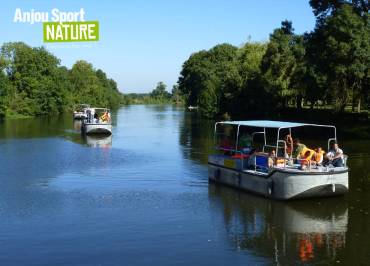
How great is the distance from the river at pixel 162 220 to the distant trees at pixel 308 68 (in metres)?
20.4

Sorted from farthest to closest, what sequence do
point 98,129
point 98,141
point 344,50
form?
1. point 98,129
2. point 98,141
3. point 344,50

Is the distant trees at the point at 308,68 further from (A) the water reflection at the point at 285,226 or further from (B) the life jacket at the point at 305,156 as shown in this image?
(A) the water reflection at the point at 285,226

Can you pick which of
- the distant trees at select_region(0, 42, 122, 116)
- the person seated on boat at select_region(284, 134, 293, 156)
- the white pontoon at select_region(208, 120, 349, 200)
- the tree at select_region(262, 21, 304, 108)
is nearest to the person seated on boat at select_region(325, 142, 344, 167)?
the white pontoon at select_region(208, 120, 349, 200)

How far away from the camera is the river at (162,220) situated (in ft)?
58.9

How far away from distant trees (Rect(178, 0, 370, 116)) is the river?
20.4 metres

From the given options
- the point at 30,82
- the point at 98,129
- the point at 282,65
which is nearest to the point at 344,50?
the point at 282,65

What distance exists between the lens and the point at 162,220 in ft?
74.0

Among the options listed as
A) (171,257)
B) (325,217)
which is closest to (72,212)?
(171,257)

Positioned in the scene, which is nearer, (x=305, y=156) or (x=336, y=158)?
(x=336, y=158)

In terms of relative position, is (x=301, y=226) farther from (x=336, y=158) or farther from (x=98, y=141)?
(x=98, y=141)

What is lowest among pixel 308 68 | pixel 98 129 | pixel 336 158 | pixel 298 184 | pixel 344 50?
pixel 298 184

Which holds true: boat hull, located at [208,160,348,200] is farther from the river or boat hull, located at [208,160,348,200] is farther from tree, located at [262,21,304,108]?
tree, located at [262,21,304,108]

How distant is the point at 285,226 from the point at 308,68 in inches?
1639

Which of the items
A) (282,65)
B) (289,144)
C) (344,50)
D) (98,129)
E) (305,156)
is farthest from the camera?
(282,65)
